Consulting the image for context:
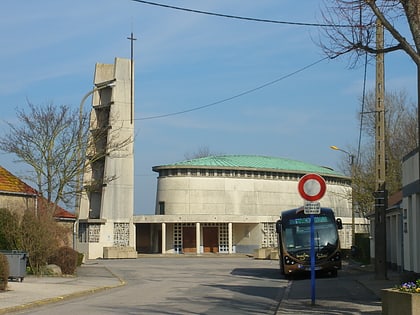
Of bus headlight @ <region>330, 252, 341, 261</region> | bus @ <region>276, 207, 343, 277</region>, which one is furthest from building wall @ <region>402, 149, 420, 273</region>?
bus @ <region>276, 207, 343, 277</region>

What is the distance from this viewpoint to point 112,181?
61.6 metres

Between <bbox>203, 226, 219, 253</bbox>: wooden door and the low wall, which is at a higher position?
<bbox>203, 226, 219, 253</bbox>: wooden door

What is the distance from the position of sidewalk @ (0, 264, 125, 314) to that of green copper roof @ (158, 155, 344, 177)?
157ft

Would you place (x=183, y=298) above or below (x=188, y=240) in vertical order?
below

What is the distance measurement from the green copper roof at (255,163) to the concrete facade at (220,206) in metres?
0.12

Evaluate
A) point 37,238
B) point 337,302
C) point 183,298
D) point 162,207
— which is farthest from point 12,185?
point 162,207

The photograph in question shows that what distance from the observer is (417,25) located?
1328 centimetres

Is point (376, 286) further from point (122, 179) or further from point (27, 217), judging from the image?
point (122, 179)

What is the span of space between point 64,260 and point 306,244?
1007cm

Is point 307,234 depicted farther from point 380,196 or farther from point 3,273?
point 3,273

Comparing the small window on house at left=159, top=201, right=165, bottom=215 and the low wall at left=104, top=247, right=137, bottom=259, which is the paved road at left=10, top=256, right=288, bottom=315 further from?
the small window on house at left=159, top=201, right=165, bottom=215

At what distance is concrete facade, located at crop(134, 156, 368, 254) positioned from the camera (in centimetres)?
7129

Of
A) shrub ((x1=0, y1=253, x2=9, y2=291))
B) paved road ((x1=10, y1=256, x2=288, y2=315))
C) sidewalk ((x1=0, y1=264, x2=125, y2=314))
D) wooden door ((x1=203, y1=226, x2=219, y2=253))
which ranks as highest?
wooden door ((x1=203, y1=226, x2=219, y2=253))

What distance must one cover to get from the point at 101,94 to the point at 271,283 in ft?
126
